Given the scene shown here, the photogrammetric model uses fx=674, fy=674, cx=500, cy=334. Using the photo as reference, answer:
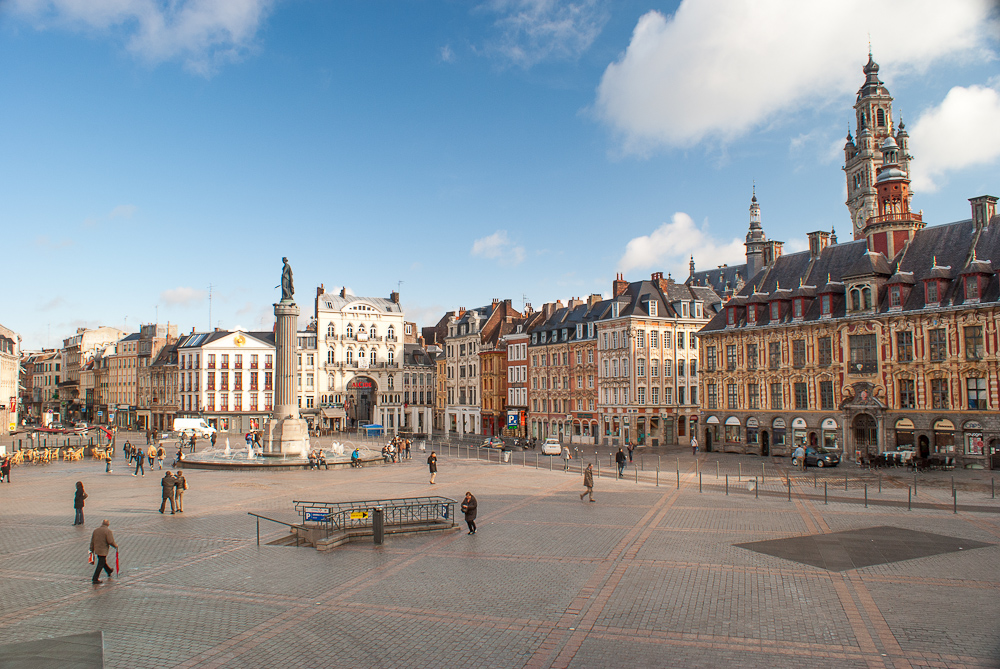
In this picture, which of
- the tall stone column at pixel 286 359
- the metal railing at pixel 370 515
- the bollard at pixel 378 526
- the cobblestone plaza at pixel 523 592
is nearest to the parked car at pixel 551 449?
the tall stone column at pixel 286 359

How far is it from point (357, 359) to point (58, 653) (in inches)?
3348

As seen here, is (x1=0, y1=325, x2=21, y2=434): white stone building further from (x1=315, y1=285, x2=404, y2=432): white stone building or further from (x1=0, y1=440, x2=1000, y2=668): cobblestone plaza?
(x1=0, y1=440, x2=1000, y2=668): cobblestone plaza

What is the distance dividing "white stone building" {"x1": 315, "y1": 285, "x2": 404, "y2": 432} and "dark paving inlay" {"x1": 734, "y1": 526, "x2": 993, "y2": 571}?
77.8 m

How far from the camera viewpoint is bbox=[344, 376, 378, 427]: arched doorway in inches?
3740

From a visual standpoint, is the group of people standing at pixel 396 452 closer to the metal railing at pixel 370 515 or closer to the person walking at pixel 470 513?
Result: the metal railing at pixel 370 515

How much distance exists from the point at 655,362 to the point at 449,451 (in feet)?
69.7

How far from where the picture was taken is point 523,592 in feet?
47.6

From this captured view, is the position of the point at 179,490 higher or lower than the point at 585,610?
higher

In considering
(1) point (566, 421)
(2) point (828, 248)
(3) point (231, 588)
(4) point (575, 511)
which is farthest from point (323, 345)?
(3) point (231, 588)

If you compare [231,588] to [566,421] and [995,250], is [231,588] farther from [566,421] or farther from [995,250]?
[566,421]

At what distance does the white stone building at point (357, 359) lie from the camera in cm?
9294

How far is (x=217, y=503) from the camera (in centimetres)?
2677

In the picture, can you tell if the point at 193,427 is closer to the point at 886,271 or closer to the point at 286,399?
the point at 286,399

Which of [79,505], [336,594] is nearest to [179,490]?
[79,505]
